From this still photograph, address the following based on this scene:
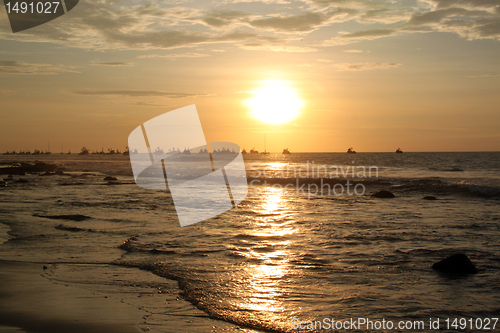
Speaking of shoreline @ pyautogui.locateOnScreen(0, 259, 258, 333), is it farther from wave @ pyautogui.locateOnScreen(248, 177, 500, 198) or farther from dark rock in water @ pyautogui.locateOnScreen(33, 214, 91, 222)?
wave @ pyautogui.locateOnScreen(248, 177, 500, 198)

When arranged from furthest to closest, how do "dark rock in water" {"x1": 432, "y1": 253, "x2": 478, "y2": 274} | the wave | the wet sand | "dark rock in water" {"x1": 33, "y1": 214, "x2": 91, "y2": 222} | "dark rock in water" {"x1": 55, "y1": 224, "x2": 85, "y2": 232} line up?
the wave, "dark rock in water" {"x1": 33, "y1": 214, "x2": 91, "y2": 222}, "dark rock in water" {"x1": 55, "y1": 224, "x2": 85, "y2": 232}, "dark rock in water" {"x1": 432, "y1": 253, "x2": 478, "y2": 274}, the wet sand

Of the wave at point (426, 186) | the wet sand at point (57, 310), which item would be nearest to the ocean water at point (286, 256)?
the wet sand at point (57, 310)

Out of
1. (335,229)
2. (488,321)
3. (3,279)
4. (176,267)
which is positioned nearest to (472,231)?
(335,229)

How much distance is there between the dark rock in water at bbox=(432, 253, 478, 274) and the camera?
715cm

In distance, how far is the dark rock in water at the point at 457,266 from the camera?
715 cm

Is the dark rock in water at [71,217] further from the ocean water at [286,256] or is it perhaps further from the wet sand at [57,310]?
the wet sand at [57,310]

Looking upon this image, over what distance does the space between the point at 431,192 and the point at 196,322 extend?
83.0ft

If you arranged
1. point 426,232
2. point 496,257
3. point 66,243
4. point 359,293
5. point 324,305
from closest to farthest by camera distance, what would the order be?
1. point 324,305
2. point 359,293
3. point 496,257
4. point 66,243
5. point 426,232

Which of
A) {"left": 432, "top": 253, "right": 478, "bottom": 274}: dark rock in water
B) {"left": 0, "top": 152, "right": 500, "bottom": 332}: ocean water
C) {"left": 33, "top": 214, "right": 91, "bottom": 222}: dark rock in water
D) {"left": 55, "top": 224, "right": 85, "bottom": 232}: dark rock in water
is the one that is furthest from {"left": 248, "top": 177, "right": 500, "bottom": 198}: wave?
{"left": 55, "top": 224, "right": 85, "bottom": 232}: dark rock in water

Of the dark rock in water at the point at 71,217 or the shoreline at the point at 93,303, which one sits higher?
the shoreline at the point at 93,303

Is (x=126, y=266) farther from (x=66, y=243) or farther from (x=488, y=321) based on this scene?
(x=488, y=321)

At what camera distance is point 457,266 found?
720 centimetres

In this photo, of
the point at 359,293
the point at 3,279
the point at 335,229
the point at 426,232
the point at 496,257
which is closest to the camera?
the point at 359,293

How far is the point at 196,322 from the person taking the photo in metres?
5.00
